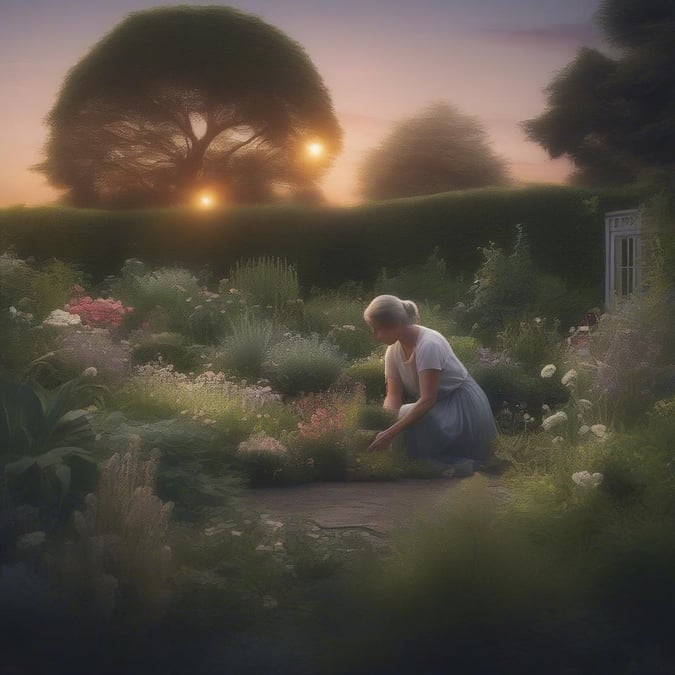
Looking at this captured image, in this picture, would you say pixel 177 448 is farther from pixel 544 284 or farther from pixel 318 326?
pixel 544 284

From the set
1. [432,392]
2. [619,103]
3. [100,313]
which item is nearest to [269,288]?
[100,313]

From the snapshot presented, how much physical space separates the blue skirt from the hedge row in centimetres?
866

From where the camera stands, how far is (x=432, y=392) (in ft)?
18.8

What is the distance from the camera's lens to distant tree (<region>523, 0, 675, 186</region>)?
45.3 ft

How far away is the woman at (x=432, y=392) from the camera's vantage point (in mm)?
5770

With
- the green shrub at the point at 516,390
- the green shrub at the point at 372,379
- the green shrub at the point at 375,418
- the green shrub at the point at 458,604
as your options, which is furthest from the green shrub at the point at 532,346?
the green shrub at the point at 458,604

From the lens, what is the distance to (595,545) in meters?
3.59

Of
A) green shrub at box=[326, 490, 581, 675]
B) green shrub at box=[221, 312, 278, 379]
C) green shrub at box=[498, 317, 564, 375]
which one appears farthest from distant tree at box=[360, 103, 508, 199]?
green shrub at box=[326, 490, 581, 675]

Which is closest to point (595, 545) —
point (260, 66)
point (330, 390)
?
point (330, 390)

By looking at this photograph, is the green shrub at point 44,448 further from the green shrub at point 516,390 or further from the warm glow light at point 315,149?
the warm glow light at point 315,149

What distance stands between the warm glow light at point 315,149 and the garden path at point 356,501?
610 inches

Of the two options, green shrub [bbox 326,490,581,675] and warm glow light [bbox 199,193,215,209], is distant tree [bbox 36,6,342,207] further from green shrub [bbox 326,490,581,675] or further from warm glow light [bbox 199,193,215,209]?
green shrub [bbox 326,490,581,675]

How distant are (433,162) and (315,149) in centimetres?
303

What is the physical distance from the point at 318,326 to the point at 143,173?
10.0 metres
